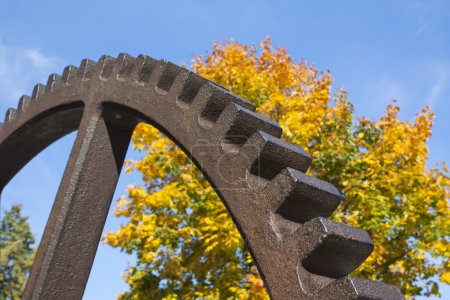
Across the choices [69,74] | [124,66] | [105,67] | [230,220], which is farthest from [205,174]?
[230,220]

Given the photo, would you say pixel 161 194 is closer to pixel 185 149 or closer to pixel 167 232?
pixel 167 232

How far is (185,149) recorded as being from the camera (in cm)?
262

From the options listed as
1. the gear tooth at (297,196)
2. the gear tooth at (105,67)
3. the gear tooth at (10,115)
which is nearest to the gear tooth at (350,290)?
the gear tooth at (297,196)

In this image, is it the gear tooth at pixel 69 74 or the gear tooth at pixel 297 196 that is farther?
the gear tooth at pixel 69 74

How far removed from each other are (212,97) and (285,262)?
3.50ft

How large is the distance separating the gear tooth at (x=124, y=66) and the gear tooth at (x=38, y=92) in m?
1.39

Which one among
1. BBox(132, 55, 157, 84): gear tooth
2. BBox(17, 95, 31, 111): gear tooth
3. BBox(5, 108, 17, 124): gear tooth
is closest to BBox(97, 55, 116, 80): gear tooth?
BBox(132, 55, 157, 84): gear tooth

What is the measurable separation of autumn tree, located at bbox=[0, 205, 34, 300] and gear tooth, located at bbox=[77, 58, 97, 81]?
29.6 m

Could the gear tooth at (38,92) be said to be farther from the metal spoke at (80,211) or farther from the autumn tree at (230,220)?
the autumn tree at (230,220)

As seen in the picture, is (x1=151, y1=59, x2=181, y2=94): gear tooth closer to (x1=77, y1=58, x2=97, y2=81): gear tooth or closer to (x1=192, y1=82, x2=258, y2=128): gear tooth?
(x1=192, y1=82, x2=258, y2=128): gear tooth

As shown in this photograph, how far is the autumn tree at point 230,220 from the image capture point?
9.62 metres

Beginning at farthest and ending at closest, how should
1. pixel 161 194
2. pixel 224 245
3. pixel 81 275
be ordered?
pixel 161 194 < pixel 224 245 < pixel 81 275

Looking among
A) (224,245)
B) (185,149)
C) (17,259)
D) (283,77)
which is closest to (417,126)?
(283,77)

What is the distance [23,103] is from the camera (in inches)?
189
